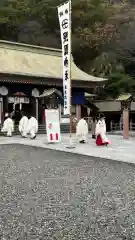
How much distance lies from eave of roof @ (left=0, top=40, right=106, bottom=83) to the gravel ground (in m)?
12.5

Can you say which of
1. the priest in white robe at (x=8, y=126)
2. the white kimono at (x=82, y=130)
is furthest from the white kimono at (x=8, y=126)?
the white kimono at (x=82, y=130)

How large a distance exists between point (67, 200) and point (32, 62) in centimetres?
1841

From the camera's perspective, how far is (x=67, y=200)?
5113mm

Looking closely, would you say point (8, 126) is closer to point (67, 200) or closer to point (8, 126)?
point (8, 126)

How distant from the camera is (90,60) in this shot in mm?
33781

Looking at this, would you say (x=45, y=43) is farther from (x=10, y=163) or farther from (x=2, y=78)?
(x=10, y=163)

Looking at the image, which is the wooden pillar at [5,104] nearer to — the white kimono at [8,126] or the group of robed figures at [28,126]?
the white kimono at [8,126]

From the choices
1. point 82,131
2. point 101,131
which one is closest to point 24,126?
point 82,131

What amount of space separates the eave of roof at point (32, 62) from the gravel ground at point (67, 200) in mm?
12492

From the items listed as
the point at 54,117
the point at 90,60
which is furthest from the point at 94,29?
the point at 54,117

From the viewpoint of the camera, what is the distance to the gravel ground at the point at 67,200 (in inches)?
146

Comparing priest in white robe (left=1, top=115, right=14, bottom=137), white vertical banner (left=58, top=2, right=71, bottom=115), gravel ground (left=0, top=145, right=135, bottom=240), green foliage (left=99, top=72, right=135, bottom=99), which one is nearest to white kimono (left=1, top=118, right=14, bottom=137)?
priest in white robe (left=1, top=115, right=14, bottom=137)

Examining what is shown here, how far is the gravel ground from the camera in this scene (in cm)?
372

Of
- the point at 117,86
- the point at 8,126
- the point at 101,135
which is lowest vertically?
the point at 101,135
